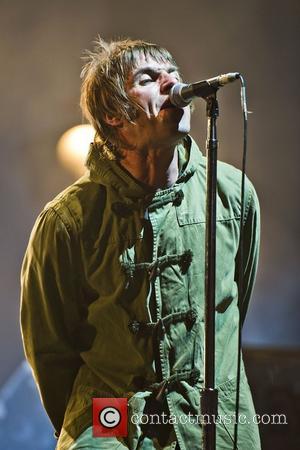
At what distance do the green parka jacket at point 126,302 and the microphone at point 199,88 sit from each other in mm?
375

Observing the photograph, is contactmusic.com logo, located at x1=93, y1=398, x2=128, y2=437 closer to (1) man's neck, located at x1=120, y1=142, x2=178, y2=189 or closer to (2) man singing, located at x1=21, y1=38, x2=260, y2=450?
(2) man singing, located at x1=21, y1=38, x2=260, y2=450

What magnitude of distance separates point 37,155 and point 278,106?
4.48ft

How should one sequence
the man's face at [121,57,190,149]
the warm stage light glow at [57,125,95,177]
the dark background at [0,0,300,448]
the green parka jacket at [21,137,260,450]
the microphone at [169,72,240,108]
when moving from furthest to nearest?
the warm stage light glow at [57,125,95,177], the dark background at [0,0,300,448], the green parka jacket at [21,137,260,450], the man's face at [121,57,190,149], the microphone at [169,72,240,108]

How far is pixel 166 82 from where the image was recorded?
7.22ft

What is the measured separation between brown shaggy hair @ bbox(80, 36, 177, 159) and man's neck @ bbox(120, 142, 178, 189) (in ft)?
0.15

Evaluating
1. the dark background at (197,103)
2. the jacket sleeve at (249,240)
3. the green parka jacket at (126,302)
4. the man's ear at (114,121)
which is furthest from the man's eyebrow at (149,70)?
the dark background at (197,103)

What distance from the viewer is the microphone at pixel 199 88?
5.86ft

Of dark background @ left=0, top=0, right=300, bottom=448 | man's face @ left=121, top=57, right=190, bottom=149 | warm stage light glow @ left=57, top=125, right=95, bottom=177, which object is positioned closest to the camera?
man's face @ left=121, top=57, right=190, bottom=149

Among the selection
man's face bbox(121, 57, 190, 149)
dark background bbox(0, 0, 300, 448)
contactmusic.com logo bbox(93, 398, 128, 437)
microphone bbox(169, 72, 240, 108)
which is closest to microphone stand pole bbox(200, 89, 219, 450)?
microphone bbox(169, 72, 240, 108)

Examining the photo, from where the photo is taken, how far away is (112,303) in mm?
2236

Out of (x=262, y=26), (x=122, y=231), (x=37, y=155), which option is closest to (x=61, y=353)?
(x=122, y=231)

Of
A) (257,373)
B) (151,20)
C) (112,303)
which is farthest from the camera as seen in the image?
(151,20)

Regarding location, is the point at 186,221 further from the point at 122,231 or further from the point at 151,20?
the point at 151,20

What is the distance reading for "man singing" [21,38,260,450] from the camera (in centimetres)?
222
